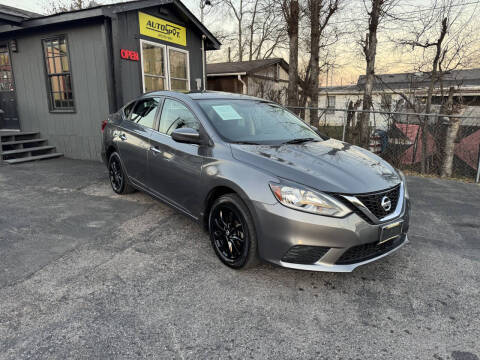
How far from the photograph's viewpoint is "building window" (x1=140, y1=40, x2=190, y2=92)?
27.6 feet

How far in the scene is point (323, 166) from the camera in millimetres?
2770

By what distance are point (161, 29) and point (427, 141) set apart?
280 inches

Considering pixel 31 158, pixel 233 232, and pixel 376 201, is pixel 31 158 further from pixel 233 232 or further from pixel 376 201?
pixel 376 201

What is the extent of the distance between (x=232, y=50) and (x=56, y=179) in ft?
88.0

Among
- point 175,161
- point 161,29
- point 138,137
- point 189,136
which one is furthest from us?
point 161,29

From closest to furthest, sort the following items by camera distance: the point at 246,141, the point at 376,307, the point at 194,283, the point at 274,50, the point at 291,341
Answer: the point at 291,341 < the point at 376,307 < the point at 194,283 < the point at 246,141 < the point at 274,50

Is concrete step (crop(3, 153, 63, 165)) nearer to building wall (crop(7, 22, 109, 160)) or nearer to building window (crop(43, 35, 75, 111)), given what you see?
building wall (crop(7, 22, 109, 160))

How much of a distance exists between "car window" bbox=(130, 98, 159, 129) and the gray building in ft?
11.1

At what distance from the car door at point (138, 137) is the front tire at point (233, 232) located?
1.49 metres

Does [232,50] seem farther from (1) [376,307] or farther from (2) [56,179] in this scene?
(1) [376,307]

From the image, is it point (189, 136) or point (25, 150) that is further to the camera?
point (25, 150)

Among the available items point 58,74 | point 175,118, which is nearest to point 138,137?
point 175,118

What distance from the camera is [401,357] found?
6.61 ft

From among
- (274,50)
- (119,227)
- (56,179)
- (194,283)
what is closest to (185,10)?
(56,179)
